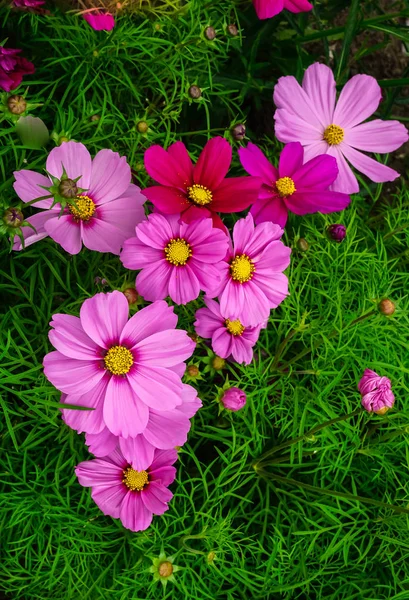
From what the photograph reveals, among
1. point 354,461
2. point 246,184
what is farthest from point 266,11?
point 354,461

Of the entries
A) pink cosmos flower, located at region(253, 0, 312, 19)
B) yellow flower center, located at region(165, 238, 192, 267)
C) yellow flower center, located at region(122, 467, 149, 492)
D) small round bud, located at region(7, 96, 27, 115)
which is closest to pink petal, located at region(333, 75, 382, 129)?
pink cosmos flower, located at region(253, 0, 312, 19)

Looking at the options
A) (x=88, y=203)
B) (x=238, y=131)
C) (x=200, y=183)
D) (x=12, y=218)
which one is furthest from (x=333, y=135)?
(x=12, y=218)

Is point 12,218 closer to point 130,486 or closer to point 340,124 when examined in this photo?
point 130,486

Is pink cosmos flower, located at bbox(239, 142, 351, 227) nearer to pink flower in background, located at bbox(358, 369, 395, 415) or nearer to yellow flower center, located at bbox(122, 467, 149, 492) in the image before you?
pink flower in background, located at bbox(358, 369, 395, 415)

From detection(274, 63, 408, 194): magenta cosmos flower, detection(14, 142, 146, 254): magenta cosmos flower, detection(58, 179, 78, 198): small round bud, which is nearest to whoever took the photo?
detection(58, 179, 78, 198): small round bud

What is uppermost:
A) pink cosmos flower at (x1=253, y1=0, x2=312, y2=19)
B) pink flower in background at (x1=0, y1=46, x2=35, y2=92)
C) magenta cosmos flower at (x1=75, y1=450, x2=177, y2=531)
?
pink cosmos flower at (x1=253, y1=0, x2=312, y2=19)

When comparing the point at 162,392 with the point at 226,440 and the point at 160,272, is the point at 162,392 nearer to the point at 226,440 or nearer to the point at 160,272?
the point at 160,272

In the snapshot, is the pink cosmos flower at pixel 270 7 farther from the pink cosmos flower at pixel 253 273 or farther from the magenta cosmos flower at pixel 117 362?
the magenta cosmos flower at pixel 117 362
